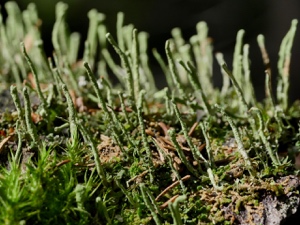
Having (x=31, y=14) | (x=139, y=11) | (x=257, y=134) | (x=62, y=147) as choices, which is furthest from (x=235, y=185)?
(x=139, y=11)

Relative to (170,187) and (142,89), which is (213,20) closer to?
(142,89)

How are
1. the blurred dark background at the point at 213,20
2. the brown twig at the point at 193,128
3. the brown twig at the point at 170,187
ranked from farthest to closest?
the blurred dark background at the point at 213,20 → the brown twig at the point at 193,128 → the brown twig at the point at 170,187

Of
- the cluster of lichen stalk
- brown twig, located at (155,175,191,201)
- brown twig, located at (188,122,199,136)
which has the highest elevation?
the cluster of lichen stalk

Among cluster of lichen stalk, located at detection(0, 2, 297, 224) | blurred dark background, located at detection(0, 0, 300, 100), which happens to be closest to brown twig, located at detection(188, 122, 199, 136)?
cluster of lichen stalk, located at detection(0, 2, 297, 224)

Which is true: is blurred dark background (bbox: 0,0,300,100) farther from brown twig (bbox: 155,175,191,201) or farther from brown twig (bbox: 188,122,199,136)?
brown twig (bbox: 155,175,191,201)

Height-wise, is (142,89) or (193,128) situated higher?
(142,89)

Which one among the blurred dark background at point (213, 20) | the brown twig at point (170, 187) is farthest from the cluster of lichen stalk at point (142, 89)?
the blurred dark background at point (213, 20)

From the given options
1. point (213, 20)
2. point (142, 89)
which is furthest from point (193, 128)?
point (213, 20)

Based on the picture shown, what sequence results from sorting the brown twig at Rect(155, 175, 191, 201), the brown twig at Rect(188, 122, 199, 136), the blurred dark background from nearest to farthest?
1. the brown twig at Rect(155, 175, 191, 201)
2. the brown twig at Rect(188, 122, 199, 136)
3. the blurred dark background

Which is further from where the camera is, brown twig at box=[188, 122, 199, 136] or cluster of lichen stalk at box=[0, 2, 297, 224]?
brown twig at box=[188, 122, 199, 136]

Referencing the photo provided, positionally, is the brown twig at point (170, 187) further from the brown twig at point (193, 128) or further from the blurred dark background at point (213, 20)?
the blurred dark background at point (213, 20)
